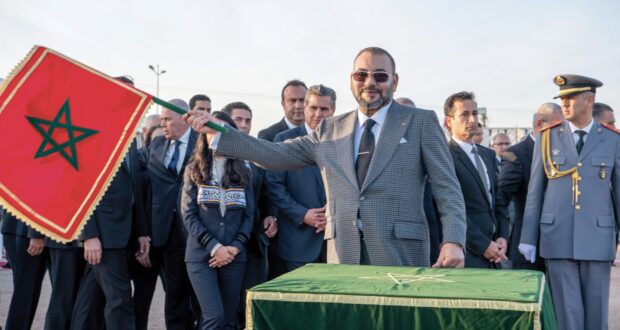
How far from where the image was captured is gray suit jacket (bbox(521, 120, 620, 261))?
14.8ft

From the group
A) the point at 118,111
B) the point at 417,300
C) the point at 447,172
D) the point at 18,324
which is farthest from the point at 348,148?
the point at 18,324

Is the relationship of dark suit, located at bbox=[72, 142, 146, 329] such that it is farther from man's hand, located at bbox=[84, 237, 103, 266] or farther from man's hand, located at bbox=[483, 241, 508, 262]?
man's hand, located at bbox=[483, 241, 508, 262]

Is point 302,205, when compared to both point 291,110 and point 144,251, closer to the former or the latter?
point 291,110

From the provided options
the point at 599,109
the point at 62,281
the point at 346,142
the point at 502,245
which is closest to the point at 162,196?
the point at 62,281

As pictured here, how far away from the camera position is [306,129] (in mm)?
5070

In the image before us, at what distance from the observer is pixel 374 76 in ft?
10.6

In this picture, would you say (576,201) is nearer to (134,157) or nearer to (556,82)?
(556,82)

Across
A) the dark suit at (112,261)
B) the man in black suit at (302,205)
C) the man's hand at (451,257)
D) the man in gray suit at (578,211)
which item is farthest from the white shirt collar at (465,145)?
the dark suit at (112,261)

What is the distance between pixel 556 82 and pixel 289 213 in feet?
7.04

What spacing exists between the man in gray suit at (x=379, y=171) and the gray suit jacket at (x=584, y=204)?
70.1 inches

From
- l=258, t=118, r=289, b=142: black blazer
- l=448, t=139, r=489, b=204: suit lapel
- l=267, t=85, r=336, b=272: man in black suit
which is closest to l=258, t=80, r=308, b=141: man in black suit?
l=258, t=118, r=289, b=142: black blazer

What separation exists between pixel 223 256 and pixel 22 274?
1752 mm

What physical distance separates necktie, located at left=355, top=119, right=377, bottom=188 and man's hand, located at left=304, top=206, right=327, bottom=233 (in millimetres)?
1429

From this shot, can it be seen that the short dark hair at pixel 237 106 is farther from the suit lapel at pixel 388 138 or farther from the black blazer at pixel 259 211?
the suit lapel at pixel 388 138
